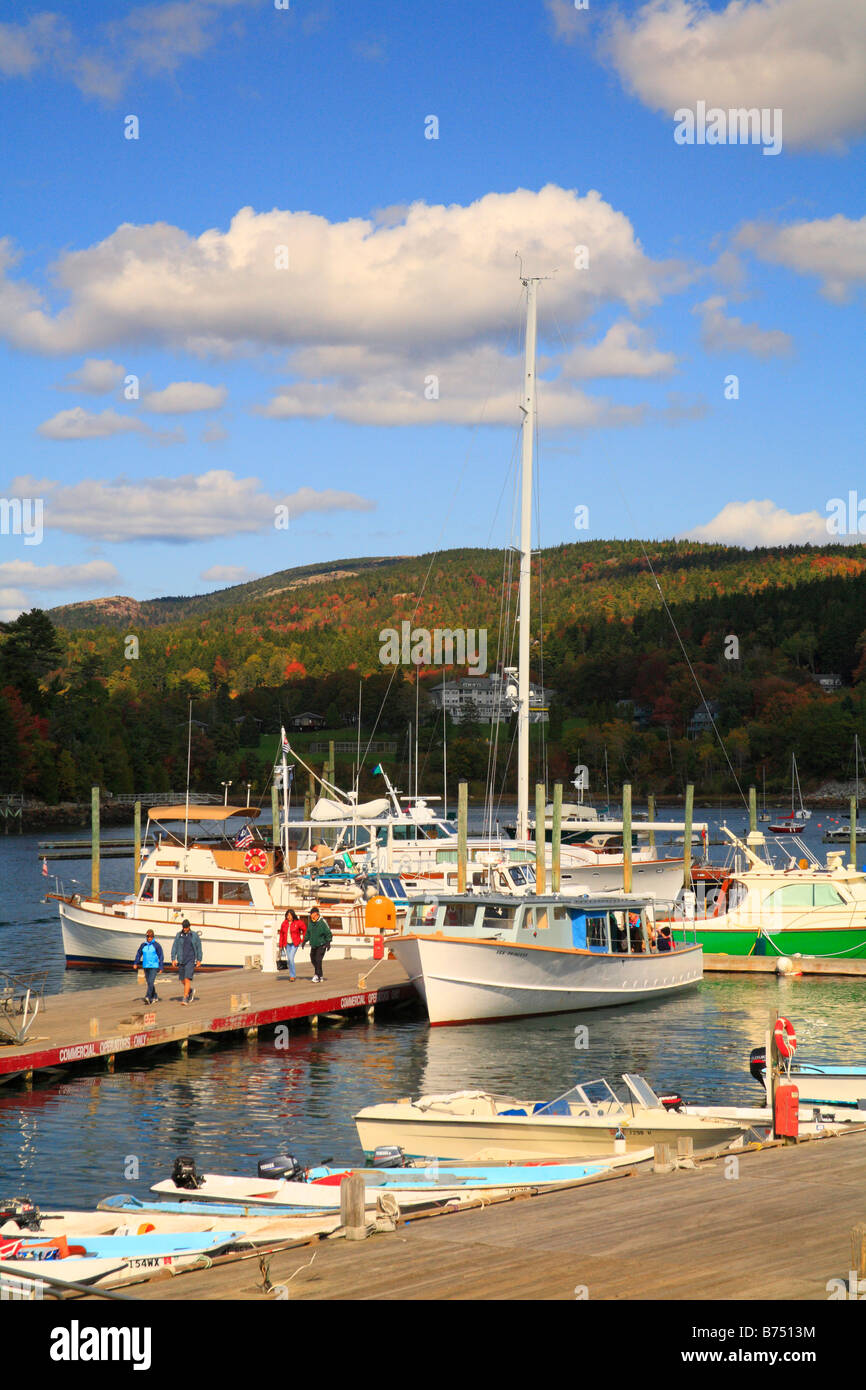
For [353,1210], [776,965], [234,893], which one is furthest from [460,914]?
[353,1210]

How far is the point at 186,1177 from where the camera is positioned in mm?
15453

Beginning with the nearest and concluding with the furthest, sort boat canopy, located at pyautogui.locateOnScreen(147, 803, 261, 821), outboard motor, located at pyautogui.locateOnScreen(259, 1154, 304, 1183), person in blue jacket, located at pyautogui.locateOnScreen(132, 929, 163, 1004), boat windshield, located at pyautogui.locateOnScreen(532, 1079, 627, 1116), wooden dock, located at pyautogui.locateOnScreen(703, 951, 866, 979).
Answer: outboard motor, located at pyautogui.locateOnScreen(259, 1154, 304, 1183) → boat windshield, located at pyautogui.locateOnScreen(532, 1079, 627, 1116) → person in blue jacket, located at pyautogui.locateOnScreen(132, 929, 163, 1004) → wooden dock, located at pyautogui.locateOnScreen(703, 951, 866, 979) → boat canopy, located at pyautogui.locateOnScreen(147, 803, 261, 821)

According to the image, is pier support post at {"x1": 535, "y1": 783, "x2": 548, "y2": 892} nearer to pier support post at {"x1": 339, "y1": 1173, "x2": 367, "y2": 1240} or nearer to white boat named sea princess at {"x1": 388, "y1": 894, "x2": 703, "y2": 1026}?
white boat named sea princess at {"x1": 388, "y1": 894, "x2": 703, "y2": 1026}

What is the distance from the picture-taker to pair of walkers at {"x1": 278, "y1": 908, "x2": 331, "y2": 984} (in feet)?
108

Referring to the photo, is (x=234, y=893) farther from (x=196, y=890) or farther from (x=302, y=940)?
(x=302, y=940)

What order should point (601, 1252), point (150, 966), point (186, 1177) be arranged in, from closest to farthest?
point (601, 1252) → point (186, 1177) → point (150, 966)

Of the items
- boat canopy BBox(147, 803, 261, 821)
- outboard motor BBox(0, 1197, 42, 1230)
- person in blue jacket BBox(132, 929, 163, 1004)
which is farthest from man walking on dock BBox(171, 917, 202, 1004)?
outboard motor BBox(0, 1197, 42, 1230)

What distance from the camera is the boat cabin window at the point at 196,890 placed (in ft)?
128

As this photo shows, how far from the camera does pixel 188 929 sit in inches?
1162

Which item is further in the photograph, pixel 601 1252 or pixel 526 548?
pixel 526 548

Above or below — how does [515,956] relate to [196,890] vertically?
below

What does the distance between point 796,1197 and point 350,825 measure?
111 ft

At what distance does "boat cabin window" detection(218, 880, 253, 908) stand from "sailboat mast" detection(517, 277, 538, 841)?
8470 millimetres

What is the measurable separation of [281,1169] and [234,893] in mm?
22875
